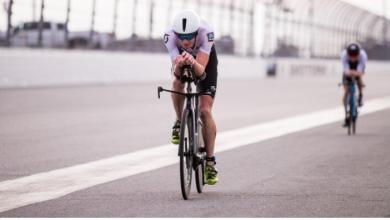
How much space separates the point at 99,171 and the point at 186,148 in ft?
7.14

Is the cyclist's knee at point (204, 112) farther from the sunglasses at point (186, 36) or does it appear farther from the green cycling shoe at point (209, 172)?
the sunglasses at point (186, 36)

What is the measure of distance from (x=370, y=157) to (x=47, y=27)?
1920 cm

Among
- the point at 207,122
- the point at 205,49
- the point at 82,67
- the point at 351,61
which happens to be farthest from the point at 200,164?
the point at 82,67

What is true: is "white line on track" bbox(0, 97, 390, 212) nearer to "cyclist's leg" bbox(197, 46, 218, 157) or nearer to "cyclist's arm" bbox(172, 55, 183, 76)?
"cyclist's leg" bbox(197, 46, 218, 157)

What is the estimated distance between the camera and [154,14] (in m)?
38.6

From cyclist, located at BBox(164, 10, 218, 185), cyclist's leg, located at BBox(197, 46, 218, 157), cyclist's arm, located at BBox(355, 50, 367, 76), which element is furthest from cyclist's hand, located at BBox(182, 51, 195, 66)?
cyclist's arm, located at BBox(355, 50, 367, 76)

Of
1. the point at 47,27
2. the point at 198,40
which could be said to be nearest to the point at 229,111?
the point at 47,27

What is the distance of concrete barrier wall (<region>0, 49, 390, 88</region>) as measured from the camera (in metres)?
26.2

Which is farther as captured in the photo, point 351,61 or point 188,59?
point 351,61

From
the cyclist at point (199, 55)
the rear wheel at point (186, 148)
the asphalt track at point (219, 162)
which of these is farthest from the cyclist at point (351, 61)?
the rear wheel at point (186, 148)

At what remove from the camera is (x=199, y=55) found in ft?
26.8

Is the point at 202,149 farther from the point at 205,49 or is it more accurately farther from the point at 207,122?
the point at 205,49

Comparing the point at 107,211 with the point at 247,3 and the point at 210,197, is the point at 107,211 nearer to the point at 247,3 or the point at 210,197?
the point at 210,197

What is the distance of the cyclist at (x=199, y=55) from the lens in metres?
7.91
